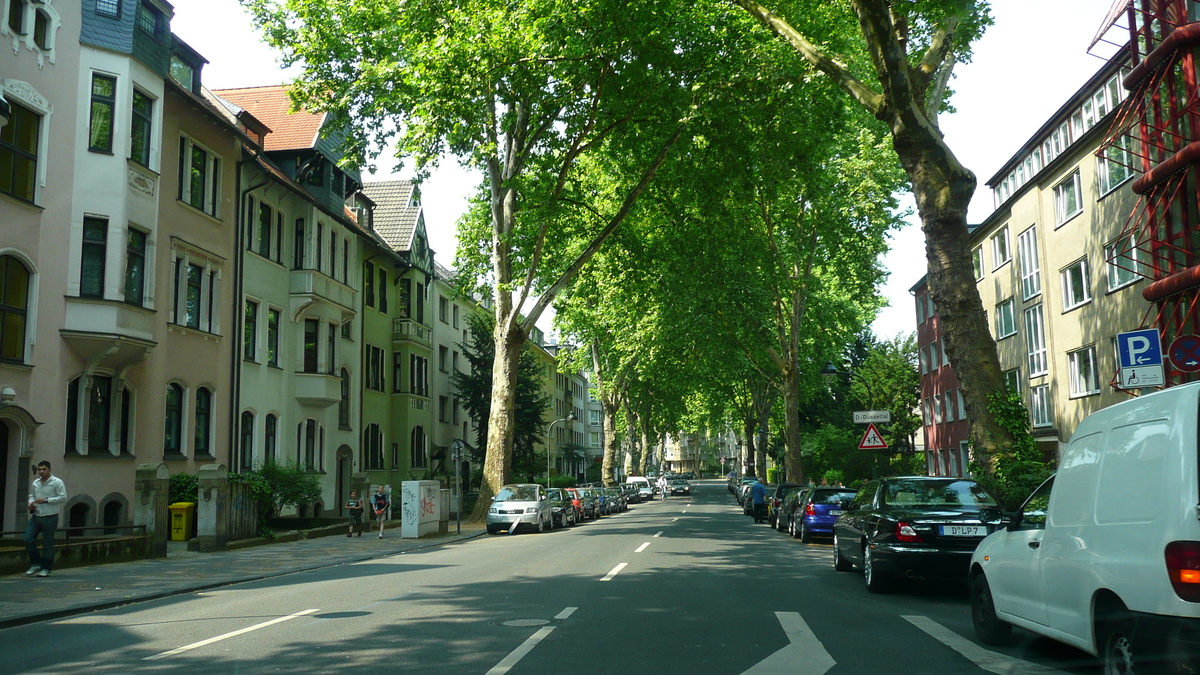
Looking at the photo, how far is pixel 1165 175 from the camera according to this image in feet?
71.4

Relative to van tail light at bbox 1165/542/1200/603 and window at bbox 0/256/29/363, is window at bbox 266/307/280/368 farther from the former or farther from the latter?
van tail light at bbox 1165/542/1200/603

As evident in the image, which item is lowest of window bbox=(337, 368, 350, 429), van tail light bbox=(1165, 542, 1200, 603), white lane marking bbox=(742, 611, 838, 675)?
white lane marking bbox=(742, 611, 838, 675)

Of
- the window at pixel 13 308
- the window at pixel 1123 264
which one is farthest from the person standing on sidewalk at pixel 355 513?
the window at pixel 1123 264

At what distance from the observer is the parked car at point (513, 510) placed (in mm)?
28109

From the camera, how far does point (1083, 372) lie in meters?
29.2

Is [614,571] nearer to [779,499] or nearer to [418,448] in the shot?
[779,499]

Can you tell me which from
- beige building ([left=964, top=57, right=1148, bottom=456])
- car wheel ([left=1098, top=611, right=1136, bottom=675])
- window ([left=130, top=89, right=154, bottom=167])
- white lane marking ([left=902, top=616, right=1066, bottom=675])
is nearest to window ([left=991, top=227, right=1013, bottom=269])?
beige building ([left=964, top=57, right=1148, bottom=456])

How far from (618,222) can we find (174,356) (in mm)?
13054

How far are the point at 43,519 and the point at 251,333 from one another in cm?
1438

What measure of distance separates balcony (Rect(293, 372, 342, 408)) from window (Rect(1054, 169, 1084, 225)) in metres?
24.3

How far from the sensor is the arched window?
27.4 metres

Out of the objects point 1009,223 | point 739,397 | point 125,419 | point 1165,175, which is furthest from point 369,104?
point 739,397

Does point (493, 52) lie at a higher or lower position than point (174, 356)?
higher

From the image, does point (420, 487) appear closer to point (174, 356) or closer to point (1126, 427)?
point (174, 356)
